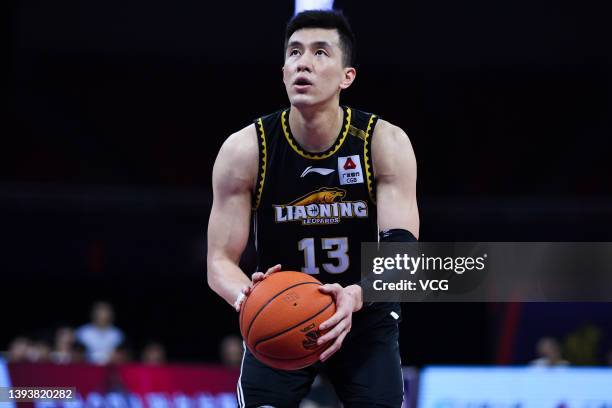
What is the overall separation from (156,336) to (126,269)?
133 centimetres

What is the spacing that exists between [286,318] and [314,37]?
61.4 inches

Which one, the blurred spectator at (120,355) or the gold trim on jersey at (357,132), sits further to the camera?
the blurred spectator at (120,355)

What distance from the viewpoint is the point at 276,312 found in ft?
13.8

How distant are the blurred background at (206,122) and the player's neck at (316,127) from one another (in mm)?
10100

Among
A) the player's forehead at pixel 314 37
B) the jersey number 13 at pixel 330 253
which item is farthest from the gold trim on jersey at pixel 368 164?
the player's forehead at pixel 314 37

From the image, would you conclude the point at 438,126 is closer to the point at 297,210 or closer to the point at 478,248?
the point at 478,248

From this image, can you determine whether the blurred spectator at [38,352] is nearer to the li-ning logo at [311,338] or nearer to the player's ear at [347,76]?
the player's ear at [347,76]

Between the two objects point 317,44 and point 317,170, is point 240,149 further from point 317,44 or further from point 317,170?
point 317,44

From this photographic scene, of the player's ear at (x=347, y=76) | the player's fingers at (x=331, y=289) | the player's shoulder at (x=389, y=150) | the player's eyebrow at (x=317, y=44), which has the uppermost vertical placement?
the player's eyebrow at (x=317, y=44)

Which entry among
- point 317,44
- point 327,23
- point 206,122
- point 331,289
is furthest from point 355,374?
point 206,122

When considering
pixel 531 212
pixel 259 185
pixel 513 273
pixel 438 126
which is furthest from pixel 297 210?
pixel 438 126

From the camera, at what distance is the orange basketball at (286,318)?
416 cm

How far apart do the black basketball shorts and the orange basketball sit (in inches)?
14.2

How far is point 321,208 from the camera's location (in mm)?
4910
